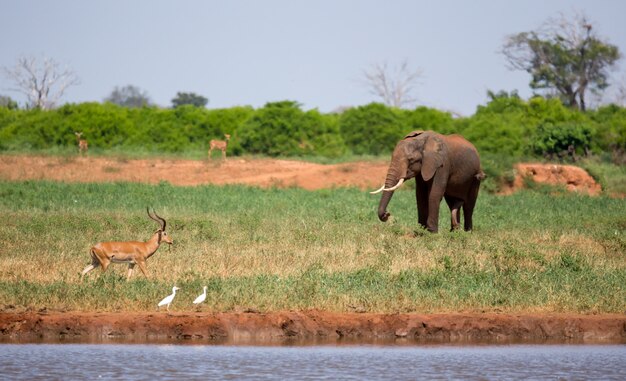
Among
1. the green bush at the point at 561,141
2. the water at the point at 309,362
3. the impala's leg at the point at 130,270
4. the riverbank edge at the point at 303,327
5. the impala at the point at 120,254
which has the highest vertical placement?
the green bush at the point at 561,141

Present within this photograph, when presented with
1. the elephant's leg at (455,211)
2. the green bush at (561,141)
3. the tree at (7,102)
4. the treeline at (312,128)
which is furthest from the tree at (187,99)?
the elephant's leg at (455,211)

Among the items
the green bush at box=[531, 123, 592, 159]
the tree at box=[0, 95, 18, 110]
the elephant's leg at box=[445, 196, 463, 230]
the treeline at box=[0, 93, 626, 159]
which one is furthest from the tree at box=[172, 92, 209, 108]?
the elephant's leg at box=[445, 196, 463, 230]

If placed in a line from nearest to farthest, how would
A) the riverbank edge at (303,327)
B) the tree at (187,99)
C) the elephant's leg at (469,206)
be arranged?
the riverbank edge at (303,327)
the elephant's leg at (469,206)
the tree at (187,99)

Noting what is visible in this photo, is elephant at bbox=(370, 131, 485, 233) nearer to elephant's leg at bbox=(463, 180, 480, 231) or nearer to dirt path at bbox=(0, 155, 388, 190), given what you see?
elephant's leg at bbox=(463, 180, 480, 231)

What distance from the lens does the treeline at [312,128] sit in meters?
44.7

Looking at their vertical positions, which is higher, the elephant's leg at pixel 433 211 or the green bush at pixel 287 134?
the green bush at pixel 287 134

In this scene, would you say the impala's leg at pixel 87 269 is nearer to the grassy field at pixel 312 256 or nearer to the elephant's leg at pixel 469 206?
the grassy field at pixel 312 256

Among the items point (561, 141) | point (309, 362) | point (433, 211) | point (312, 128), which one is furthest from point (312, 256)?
point (312, 128)

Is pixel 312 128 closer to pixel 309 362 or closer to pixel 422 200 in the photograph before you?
pixel 422 200

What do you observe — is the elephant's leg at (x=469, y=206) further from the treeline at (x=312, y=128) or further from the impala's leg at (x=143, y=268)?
the treeline at (x=312, y=128)

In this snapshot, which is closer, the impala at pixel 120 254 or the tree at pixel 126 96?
the impala at pixel 120 254

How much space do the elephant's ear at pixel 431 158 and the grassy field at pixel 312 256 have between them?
113cm

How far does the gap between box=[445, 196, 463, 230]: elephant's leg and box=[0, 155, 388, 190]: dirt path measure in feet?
40.4

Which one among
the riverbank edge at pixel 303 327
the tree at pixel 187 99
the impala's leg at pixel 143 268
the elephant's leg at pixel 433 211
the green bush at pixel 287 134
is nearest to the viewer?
the riverbank edge at pixel 303 327
